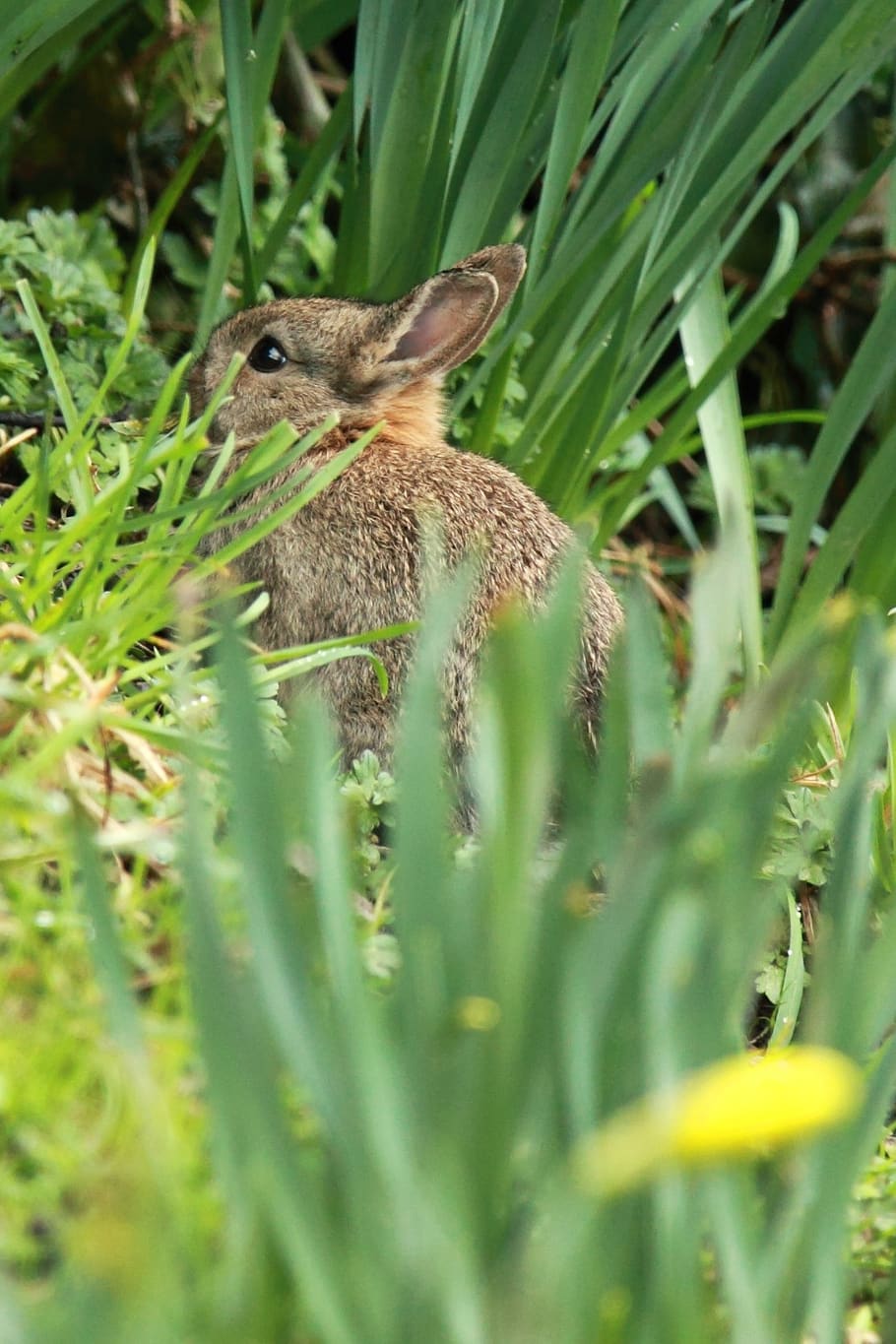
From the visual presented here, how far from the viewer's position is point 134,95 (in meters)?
4.74

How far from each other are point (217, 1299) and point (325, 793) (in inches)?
18.0

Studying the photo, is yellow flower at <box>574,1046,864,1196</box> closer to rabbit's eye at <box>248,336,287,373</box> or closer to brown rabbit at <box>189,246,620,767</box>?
brown rabbit at <box>189,246,620,767</box>

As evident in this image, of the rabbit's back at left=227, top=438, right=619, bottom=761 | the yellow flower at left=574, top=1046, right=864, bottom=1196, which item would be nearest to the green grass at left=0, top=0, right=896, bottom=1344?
the yellow flower at left=574, top=1046, right=864, bottom=1196

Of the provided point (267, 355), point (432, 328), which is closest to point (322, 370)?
point (267, 355)

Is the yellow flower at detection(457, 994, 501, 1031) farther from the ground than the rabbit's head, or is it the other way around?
the rabbit's head

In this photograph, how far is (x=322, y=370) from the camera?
4047 mm

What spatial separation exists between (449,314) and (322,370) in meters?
0.42

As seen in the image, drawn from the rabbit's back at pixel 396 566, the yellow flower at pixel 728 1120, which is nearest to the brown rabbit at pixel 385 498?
the rabbit's back at pixel 396 566

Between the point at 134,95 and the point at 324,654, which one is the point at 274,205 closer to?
the point at 134,95

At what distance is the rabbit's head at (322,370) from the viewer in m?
3.96

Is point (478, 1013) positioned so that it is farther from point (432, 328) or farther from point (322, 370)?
point (322, 370)

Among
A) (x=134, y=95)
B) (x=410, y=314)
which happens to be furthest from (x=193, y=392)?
(x=134, y=95)

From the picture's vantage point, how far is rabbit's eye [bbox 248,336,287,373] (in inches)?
159

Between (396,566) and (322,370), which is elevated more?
(322,370)
